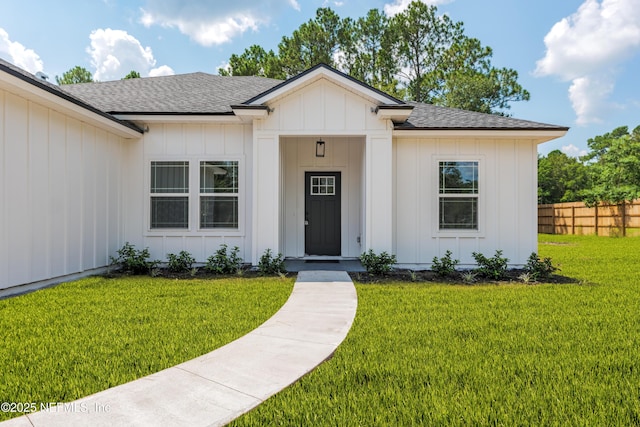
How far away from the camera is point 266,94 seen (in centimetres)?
761

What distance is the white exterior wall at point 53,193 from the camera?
5641 mm

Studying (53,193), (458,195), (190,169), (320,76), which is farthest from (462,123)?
(53,193)

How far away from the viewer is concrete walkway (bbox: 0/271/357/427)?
7.51 feet

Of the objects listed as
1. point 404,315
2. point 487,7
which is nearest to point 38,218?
point 404,315

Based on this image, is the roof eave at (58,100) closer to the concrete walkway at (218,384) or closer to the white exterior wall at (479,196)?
the concrete walkway at (218,384)

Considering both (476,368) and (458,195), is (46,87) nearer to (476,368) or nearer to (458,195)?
(476,368)

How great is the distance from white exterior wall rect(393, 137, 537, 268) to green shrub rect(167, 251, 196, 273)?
476 centimetres

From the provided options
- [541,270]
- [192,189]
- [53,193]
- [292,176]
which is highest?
[292,176]

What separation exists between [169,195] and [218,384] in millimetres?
6632

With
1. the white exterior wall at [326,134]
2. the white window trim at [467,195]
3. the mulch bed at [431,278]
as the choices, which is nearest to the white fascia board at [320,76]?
the white exterior wall at [326,134]

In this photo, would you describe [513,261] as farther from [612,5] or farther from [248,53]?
[248,53]

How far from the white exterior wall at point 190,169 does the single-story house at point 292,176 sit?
0.02 metres

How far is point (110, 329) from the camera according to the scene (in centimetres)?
398

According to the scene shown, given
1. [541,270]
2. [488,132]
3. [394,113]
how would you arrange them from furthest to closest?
[488,132]
[394,113]
[541,270]
